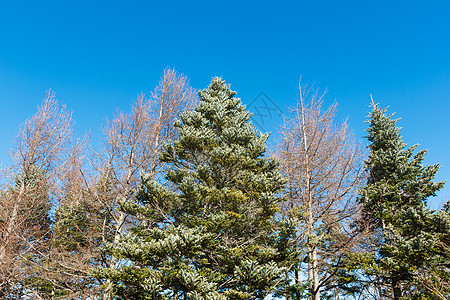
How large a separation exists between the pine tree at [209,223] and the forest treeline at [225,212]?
0.16 feet

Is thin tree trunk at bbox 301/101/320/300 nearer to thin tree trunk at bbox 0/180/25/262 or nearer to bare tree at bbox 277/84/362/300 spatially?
bare tree at bbox 277/84/362/300

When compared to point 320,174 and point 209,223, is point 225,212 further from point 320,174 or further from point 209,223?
point 320,174

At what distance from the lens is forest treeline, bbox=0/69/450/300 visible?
703 cm

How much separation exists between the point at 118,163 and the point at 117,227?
2.67 m

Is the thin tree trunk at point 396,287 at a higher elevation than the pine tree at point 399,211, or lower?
lower

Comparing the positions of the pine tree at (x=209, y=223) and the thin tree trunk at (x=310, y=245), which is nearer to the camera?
the pine tree at (x=209, y=223)

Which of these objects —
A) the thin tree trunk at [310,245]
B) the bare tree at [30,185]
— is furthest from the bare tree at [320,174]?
the bare tree at [30,185]

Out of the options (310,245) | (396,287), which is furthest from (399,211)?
(310,245)

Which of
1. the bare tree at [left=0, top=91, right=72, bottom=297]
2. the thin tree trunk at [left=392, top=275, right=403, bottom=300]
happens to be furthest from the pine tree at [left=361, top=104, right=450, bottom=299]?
the bare tree at [left=0, top=91, right=72, bottom=297]

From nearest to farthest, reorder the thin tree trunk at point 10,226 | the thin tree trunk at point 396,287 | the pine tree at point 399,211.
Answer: the pine tree at point 399,211 → the thin tree trunk at point 396,287 → the thin tree trunk at point 10,226

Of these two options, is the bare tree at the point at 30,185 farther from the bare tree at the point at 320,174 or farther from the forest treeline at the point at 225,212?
the bare tree at the point at 320,174

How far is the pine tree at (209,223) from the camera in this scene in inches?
257

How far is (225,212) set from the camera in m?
8.05

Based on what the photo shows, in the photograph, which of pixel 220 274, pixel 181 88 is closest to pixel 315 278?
pixel 220 274
